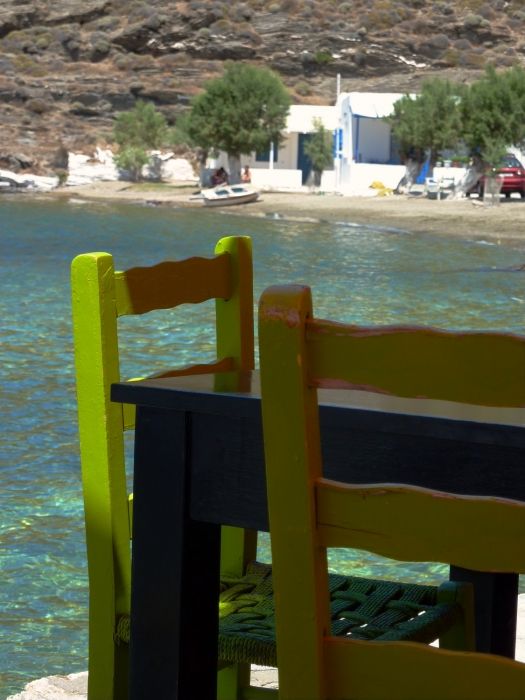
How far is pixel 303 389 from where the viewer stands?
153 cm

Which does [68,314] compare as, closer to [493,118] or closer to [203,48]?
[493,118]

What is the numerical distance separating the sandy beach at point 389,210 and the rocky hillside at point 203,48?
1636 centimetres

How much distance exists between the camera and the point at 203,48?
74500 millimetres

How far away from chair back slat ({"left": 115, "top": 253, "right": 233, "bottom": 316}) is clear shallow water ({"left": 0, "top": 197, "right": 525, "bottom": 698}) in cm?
163

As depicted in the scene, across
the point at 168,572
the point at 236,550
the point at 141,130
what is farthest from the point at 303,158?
the point at 168,572

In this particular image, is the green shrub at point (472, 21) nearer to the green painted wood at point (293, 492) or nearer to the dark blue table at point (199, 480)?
the dark blue table at point (199, 480)

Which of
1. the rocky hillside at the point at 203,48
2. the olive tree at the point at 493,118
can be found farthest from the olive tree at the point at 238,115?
the olive tree at the point at 493,118

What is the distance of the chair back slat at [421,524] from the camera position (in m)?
1.46

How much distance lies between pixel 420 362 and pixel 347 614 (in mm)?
934

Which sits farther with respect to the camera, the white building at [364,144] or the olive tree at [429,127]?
the white building at [364,144]

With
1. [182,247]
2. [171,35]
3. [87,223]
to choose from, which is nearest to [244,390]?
[182,247]

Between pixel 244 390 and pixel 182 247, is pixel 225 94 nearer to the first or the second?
pixel 182 247

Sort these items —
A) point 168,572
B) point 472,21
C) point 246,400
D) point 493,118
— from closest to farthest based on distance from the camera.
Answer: point 246,400 → point 168,572 → point 493,118 → point 472,21

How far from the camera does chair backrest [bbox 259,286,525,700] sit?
56.6 inches
